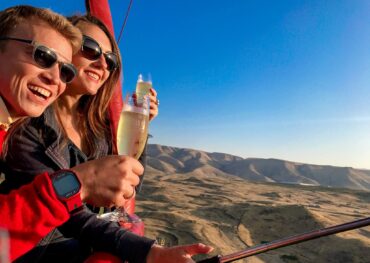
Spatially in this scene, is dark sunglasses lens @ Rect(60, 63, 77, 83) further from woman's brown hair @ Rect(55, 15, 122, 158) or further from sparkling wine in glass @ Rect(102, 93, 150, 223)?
woman's brown hair @ Rect(55, 15, 122, 158)

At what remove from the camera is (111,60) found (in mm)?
2525

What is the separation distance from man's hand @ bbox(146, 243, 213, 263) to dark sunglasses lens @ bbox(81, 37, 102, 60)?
1.33 meters

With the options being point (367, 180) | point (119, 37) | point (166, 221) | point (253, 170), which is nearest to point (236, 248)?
point (166, 221)

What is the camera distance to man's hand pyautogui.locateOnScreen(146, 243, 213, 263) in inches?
66.4

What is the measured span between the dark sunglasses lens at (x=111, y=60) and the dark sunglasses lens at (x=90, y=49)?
12 centimetres

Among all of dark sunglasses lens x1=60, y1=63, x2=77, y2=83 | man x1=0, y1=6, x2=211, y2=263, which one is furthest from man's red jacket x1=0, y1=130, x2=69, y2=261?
dark sunglasses lens x1=60, y1=63, x2=77, y2=83

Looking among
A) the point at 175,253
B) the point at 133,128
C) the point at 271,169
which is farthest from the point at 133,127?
the point at 271,169

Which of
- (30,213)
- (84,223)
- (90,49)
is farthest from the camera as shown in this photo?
(90,49)

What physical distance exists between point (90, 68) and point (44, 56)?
572 mm

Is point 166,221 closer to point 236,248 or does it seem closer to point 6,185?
point 236,248

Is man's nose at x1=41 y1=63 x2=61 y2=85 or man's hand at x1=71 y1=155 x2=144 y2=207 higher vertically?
man's nose at x1=41 y1=63 x2=61 y2=85

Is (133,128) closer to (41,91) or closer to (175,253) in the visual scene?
(41,91)

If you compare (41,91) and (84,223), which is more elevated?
(41,91)

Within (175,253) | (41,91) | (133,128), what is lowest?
(175,253)
